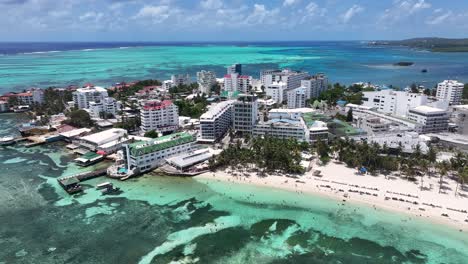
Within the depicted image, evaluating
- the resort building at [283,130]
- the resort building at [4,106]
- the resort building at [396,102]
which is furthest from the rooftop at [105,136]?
the resort building at [396,102]

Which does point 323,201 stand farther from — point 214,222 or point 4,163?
point 4,163

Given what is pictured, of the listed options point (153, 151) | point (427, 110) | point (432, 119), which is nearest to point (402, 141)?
point (432, 119)

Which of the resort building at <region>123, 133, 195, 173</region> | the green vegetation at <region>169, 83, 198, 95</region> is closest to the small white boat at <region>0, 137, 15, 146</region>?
the resort building at <region>123, 133, 195, 173</region>

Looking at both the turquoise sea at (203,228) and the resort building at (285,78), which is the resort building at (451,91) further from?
the turquoise sea at (203,228)

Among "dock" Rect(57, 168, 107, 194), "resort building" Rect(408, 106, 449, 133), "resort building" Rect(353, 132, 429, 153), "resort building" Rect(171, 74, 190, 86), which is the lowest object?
"dock" Rect(57, 168, 107, 194)

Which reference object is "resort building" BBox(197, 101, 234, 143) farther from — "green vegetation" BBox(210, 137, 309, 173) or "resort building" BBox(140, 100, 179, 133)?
"green vegetation" BBox(210, 137, 309, 173)

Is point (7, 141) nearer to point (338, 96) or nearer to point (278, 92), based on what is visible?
point (278, 92)
